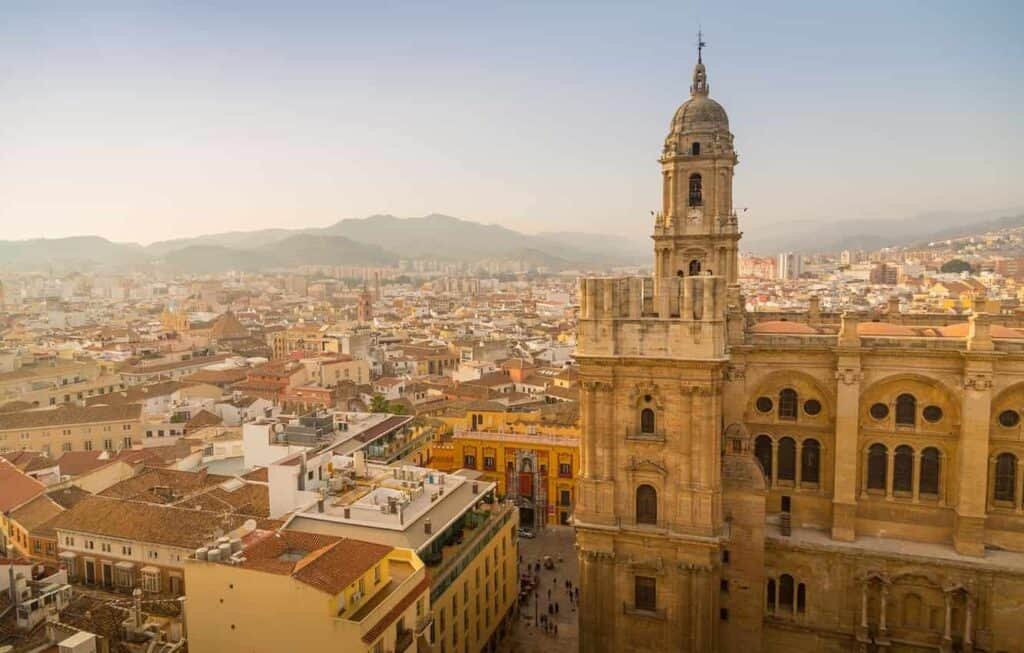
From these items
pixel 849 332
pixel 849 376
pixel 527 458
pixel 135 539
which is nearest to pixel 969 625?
pixel 849 376

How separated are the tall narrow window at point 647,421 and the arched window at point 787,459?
631 centimetres

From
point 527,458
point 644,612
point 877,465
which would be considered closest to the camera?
point 644,612

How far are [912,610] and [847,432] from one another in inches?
273

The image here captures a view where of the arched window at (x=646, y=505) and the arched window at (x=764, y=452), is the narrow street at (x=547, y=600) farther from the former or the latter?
the arched window at (x=764, y=452)

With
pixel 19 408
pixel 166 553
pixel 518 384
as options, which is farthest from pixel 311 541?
pixel 19 408

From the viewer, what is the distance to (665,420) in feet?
91.8

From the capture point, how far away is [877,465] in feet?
98.7

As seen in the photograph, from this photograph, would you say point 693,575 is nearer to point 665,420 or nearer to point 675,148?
point 665,420

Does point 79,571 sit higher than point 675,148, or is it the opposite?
point 675,148

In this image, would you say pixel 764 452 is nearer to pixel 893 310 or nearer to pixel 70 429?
pixel 893 310

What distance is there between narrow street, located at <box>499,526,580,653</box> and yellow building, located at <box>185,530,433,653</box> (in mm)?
11976

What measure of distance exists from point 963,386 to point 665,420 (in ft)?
34.8

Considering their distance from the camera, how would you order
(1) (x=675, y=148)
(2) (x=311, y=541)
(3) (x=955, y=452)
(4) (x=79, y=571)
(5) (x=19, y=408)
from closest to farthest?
(2) (x=311, y=541) < (3) (x=955, y=452) < (4) (x=79, y=571) < (1) (x=675, y=148) < (5) (x=19, y=408)

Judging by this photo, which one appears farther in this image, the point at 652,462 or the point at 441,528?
the point at 441,528
